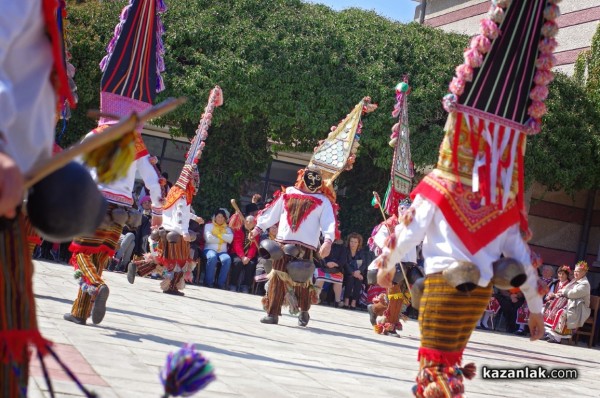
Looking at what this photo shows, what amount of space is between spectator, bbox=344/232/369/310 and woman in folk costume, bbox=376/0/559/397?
13590 mm

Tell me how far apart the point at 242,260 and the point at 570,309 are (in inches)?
257

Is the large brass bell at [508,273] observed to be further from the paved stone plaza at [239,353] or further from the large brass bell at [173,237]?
the large brass bell at [173,237]

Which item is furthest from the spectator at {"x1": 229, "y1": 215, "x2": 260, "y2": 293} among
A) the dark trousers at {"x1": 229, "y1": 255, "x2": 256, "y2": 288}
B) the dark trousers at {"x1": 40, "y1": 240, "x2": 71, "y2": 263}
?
the dark trousers at {"x1": 40, "y1": 240, "x2": 71, "y2": 263}

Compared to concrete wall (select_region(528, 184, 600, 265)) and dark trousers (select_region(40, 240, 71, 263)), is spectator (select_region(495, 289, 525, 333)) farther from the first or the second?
dark trousers (select_region(40, 240, 71, 263))

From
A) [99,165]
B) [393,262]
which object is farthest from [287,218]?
[99,165]

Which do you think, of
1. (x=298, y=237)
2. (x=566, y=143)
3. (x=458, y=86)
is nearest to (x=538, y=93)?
(x=458, y=86)

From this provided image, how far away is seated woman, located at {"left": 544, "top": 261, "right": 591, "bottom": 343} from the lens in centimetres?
1742

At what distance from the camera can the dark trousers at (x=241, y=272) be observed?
1867cm

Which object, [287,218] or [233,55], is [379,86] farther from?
[287,218]

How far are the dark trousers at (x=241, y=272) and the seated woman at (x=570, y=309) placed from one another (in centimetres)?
600

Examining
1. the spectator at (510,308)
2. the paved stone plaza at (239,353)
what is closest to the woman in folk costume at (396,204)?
the paved stone plaza at (239,353)

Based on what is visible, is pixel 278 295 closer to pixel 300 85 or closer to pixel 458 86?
pixel 458 86

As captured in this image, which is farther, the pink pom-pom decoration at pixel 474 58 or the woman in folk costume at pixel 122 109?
the woman in folk costume at pixel 122 109

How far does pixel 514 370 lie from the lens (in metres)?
8.45
